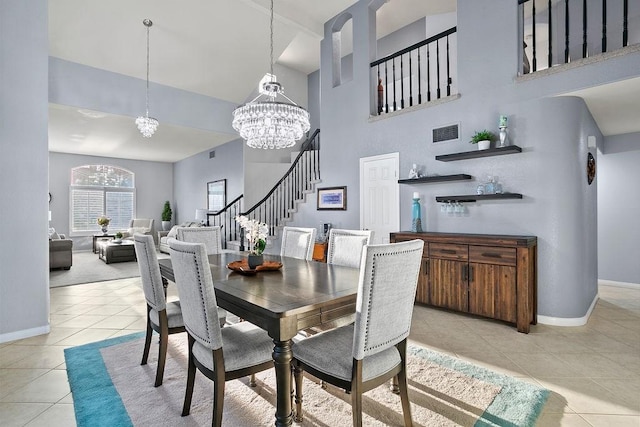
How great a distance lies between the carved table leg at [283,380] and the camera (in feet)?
5.13

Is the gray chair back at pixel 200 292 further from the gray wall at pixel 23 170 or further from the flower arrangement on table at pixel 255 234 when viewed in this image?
the gray wall at pixel 23 170

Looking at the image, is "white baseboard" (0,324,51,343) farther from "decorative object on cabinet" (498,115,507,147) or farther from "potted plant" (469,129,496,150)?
"decorative object on cabinet" (498,115,507,147)

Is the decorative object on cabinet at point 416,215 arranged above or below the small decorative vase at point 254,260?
above

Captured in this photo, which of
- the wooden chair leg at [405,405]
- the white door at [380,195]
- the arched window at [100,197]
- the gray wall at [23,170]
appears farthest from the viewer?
the arched window at [100,197]

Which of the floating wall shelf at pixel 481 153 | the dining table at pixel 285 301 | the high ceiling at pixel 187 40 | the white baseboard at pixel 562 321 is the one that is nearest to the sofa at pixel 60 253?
the high ceiling at pixel 187 40

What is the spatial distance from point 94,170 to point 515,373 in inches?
468

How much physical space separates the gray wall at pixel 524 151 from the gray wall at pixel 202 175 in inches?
178

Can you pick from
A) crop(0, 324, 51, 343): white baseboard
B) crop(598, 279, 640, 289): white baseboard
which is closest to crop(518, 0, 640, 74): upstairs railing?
crop(598, 279, 640, 289): white baseboard

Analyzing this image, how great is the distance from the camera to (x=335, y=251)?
303 cm

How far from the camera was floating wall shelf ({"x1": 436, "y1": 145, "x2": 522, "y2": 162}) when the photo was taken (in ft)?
11.5

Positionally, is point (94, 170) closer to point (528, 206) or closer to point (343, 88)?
point (343, 88)

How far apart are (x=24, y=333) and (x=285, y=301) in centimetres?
319

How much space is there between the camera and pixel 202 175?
9727 millimetres

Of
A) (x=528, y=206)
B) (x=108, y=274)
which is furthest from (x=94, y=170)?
(x=528, y=206)
